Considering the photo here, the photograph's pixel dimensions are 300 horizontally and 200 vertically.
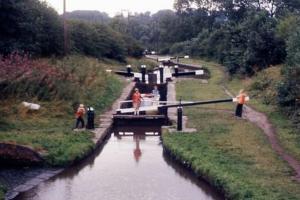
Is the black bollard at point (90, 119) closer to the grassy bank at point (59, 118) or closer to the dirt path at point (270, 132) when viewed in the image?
the grassy bank at point (59, 118)

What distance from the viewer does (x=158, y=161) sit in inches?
647

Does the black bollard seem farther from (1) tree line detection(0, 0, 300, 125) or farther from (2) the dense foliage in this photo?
(2) the dense foliage

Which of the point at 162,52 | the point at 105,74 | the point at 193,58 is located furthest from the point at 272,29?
the point at 162,52

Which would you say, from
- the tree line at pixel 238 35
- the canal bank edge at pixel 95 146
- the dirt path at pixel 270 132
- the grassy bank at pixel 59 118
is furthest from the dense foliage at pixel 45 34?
the dirt path at pixel 270 132

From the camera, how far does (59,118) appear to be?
65.7 feet

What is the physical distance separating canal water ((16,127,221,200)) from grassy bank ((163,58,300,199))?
433 millimetres

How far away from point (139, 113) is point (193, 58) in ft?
131

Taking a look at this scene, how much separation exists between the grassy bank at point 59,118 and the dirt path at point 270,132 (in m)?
Result: 5.52

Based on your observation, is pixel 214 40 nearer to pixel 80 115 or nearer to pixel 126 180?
pixel 80 115

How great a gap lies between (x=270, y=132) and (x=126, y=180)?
592cm

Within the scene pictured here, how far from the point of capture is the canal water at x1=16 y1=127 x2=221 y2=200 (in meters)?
13.0

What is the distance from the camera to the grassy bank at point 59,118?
52.6 ft

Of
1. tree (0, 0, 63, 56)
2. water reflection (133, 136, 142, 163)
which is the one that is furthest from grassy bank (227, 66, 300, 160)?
tree (0, 0, 63, 56)

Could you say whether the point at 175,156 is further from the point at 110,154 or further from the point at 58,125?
the point at 58,125
